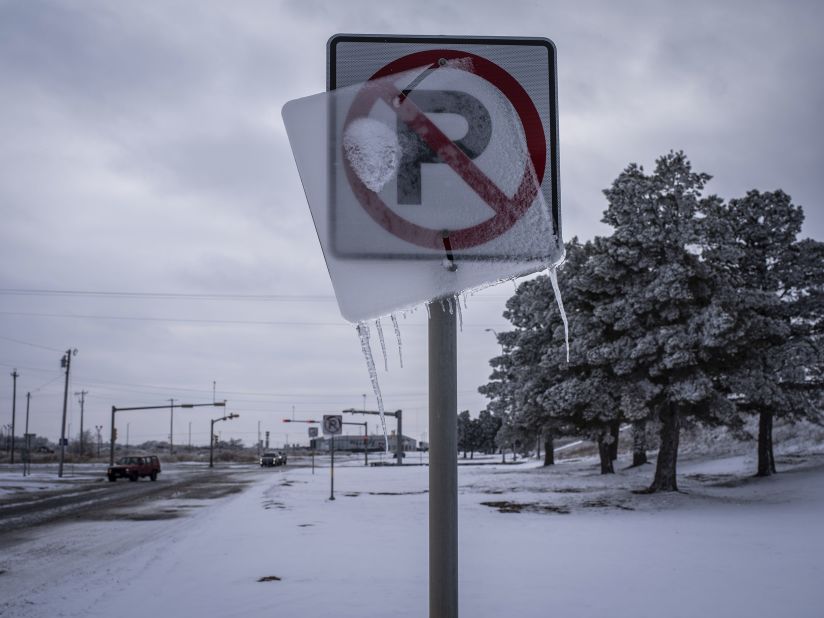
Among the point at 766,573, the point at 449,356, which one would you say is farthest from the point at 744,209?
the point at 449,356

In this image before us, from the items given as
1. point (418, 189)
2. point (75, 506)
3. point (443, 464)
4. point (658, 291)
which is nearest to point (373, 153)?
point (418, 189)

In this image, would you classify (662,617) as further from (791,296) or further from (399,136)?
(791,296)

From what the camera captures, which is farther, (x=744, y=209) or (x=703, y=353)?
(x=744, y=209)

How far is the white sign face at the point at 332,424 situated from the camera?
2177 centimetres

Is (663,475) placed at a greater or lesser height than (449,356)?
lesser

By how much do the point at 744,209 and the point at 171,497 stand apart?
79.7 feet

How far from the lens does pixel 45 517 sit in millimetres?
18391

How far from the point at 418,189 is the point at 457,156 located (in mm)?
173

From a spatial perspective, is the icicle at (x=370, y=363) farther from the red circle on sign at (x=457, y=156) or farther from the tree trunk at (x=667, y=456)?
the tree trunk at (x=667, y=456)

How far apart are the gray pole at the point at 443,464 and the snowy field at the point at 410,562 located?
201 inches

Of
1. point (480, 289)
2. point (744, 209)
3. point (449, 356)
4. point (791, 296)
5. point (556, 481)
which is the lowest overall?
point (556, 481)

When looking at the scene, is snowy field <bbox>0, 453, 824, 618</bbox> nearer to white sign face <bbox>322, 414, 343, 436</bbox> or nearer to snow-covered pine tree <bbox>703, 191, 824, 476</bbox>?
white sign face <bbox>322, 414, 343, 436</bbox>

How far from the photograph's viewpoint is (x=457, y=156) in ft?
7.51

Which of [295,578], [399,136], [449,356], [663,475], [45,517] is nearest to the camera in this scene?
[399,136]
